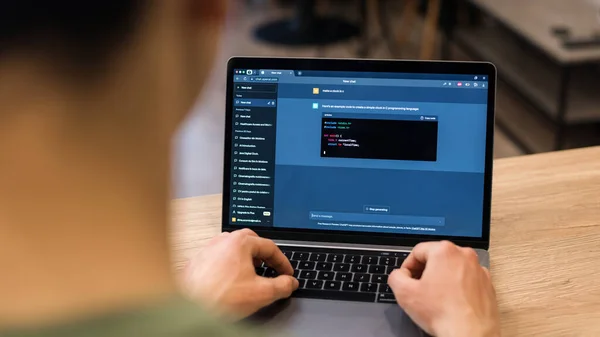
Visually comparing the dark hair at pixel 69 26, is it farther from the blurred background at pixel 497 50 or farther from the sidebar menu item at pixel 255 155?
the blurred background at pixel 497 50

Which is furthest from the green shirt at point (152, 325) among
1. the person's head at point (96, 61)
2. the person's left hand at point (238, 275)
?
the person's left hand at point (238, 275)

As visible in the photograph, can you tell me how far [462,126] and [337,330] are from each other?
13.8 inches

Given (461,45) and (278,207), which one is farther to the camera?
(461,45)

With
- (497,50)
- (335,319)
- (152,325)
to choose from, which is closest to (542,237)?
(335,319)

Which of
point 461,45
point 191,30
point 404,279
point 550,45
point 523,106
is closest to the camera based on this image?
point 191,30

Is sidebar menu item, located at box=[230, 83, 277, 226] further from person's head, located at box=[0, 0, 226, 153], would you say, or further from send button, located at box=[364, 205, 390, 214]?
person's head, located at box=[0, 0, 226, 153]

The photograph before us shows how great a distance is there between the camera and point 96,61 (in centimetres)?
39

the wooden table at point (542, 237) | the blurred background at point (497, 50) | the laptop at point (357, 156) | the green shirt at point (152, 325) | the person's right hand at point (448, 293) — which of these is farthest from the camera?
the blurred background at point (497, 50)

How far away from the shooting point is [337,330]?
0.94m

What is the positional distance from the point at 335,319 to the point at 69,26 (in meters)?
0.65

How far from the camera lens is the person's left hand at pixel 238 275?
0.93 m

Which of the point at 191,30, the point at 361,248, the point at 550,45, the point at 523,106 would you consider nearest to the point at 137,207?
the point at 191,30

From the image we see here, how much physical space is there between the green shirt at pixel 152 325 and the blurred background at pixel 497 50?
1.63 metres

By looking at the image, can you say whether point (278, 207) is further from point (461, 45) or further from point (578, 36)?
point (461, 45)
